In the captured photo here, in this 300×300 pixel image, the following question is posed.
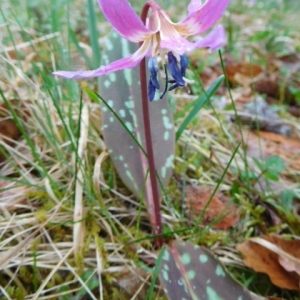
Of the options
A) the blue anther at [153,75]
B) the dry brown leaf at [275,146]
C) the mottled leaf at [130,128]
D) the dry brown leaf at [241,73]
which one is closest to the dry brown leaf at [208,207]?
the mottled leaf at [130,128]

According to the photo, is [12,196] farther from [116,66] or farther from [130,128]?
[116,66]

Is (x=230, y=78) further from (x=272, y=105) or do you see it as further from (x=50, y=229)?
(x=50, y=229)

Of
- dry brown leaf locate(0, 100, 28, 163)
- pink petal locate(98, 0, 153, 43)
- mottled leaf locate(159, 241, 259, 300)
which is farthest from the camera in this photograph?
dry brown leaf locate(0, 100, 28, 163)

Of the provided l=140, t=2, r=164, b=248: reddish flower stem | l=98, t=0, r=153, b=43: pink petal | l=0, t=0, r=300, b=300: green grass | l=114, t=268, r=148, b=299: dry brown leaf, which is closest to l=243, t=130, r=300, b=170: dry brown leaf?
l=0, t=0, r=300, b=300: green grass

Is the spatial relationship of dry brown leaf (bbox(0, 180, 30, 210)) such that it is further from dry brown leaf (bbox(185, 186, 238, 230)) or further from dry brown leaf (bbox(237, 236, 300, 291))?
dry brown leaf (bbox(237, 236, 300, 291))

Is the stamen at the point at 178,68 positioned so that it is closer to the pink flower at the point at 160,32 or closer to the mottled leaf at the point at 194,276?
the pink flower at the point at 160,32

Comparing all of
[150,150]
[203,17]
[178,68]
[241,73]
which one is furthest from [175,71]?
[241,73]
